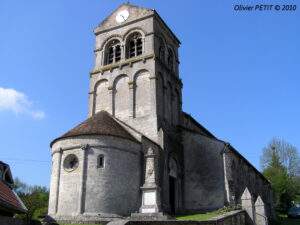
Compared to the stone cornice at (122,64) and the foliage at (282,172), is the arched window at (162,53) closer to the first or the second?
the stone cornice at (122,64)

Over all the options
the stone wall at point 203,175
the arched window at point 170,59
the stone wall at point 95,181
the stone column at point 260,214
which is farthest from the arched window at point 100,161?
the arched window at point 170,59

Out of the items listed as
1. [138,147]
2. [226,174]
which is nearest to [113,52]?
[138,147]

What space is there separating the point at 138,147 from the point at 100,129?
2.77 meters

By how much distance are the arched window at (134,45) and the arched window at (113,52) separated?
0.92 meters

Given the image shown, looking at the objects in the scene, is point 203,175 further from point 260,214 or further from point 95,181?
point 95,181

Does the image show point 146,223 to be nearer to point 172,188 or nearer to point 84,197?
point 84,197

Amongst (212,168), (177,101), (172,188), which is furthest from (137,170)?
(177,101)

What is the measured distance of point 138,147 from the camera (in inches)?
971

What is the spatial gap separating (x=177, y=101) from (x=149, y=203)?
43.9 ft

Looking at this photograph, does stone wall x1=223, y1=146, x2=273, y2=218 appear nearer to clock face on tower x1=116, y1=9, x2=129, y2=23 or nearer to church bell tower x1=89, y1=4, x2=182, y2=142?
church bell tower x1=89, y1=4, x2=182, y2=142

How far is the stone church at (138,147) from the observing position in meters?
22.2

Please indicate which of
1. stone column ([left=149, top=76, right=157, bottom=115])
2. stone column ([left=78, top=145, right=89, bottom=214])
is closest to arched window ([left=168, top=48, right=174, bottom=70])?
stone column ([left=149, top=76, right=157, bottom=115])

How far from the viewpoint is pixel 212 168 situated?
27.5 meters

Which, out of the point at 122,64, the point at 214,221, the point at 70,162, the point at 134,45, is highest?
the point at 134,45
